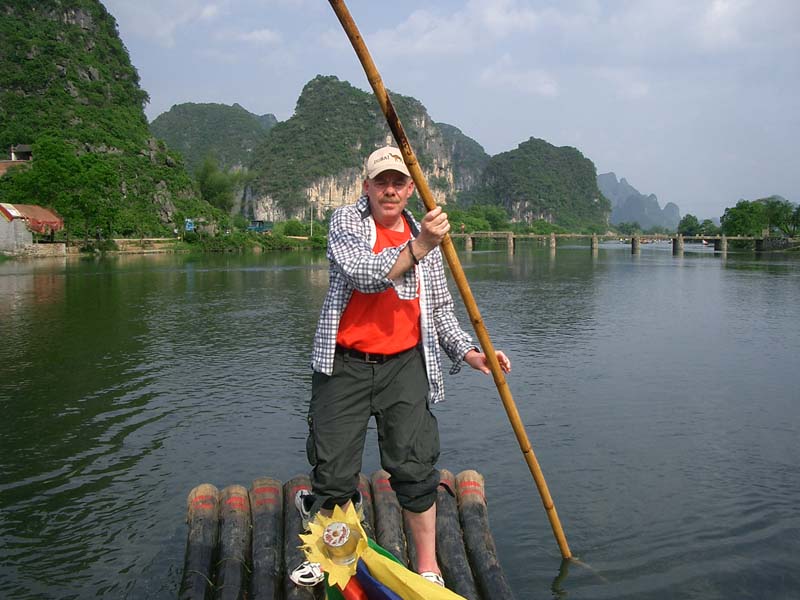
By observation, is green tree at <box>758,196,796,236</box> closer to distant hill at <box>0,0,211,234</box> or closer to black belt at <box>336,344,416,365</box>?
distant hill at <box>0,0,211,234</box>

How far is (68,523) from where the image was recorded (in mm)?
5832

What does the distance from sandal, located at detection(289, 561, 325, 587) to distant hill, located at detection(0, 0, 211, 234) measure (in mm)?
60726


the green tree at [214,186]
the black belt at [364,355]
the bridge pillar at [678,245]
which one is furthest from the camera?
the green tree at [214,186]

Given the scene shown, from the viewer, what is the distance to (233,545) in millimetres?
3967

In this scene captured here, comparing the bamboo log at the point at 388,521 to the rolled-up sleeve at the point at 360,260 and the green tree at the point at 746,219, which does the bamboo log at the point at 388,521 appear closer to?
the rolled-up sleeve at the point at 360,260

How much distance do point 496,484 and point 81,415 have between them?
6.06 m

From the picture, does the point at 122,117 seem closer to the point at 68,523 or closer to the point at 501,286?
the point at 501,286

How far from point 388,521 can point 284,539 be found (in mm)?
679

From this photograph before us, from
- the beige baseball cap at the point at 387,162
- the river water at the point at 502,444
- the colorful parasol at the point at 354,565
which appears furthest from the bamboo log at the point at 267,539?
the beige baseball cap at the point at 387,162

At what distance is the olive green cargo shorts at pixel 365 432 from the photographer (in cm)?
347

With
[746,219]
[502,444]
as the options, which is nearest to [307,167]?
[746,219]

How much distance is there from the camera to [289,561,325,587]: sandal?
3600 mm

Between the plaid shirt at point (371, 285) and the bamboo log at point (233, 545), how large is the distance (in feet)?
4.30

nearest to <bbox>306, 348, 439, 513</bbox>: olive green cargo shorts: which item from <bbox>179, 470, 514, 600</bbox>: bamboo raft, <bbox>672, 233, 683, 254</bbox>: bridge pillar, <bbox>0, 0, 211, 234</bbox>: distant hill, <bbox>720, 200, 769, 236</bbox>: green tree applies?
<bbox>179, 470, 514, 600</bbox>: bamboo raft
